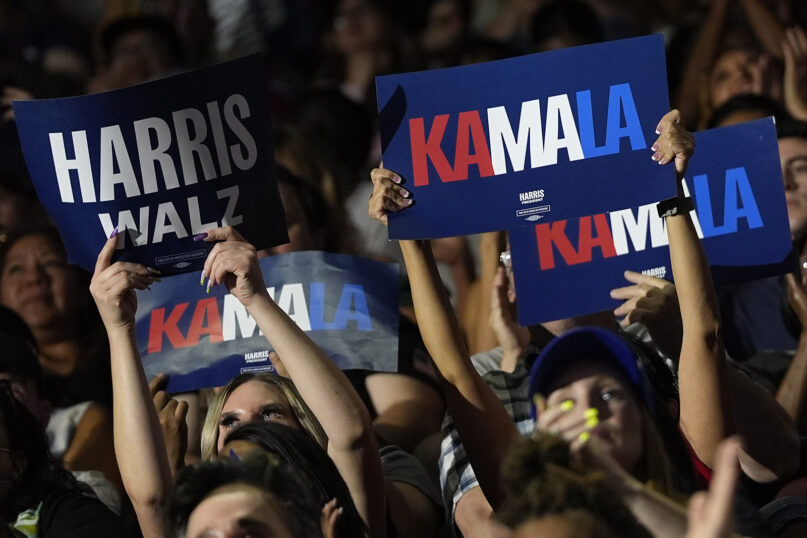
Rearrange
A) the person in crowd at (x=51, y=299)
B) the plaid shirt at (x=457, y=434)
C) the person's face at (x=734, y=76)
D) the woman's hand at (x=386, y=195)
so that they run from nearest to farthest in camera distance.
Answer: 1. the woman's hand at (x=386, y=195)
2. the plaid shirt at (x=457, y=434)
3. the person in crowd at (x=51, y=299)
4. the person's face at (x=734, y=76)

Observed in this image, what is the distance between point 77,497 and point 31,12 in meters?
4.80

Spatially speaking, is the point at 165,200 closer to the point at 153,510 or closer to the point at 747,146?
the point at 153,510

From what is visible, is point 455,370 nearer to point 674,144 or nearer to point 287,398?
point 287,398

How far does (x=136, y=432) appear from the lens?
3.09m

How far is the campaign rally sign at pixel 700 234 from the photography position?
143 inches

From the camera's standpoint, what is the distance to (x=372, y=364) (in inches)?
150

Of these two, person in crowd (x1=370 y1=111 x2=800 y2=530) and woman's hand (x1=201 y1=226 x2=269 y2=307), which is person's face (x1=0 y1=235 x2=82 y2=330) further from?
person in crowd (x1=370 y1=111 x2=800 y2=530)

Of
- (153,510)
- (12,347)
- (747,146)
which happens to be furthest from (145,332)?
(747,146)

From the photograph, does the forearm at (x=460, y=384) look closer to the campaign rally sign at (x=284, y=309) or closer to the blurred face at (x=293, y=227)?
the campaign rally sign at (x=284, y=309)

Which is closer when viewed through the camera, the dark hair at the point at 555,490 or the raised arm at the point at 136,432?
the dark hair at the point at 555,490

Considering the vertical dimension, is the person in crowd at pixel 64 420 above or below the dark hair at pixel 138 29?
below

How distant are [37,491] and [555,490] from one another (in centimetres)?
157

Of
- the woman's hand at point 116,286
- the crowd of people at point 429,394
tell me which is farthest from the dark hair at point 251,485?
the woman's hand at point 116,286

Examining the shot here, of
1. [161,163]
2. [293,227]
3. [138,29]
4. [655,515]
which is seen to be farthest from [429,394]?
[138,29]
